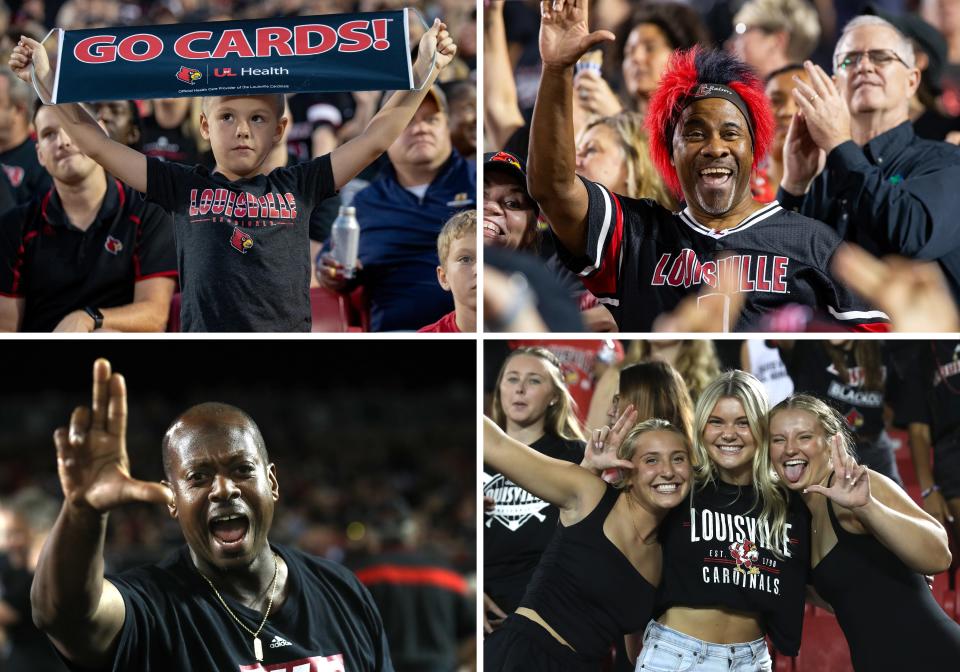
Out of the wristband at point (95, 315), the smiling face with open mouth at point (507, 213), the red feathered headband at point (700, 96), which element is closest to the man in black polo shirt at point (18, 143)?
the wristband at point (95, 315)

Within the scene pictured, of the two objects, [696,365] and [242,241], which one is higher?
[242,241]

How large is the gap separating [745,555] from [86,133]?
75.3 inches

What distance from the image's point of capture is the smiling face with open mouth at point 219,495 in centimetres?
258

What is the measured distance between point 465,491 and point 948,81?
161 centimetres

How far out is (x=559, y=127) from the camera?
2371 millimetres

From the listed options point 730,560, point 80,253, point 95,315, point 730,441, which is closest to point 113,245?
point 80,253

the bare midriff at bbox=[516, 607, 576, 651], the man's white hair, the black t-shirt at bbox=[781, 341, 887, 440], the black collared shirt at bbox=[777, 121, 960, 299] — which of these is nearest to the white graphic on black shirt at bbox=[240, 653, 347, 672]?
the bare midriff at bbox=[516, 607, 576, 651]

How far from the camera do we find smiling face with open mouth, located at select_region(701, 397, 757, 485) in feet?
8.55

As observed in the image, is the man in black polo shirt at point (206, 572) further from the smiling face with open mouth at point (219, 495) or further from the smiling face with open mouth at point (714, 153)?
the smiling face with open mouth at point (714, 153)

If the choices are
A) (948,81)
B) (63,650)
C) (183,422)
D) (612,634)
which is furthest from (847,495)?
(63,650)

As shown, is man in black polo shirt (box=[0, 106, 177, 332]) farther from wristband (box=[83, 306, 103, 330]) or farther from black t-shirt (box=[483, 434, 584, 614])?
black t-shirt (box=[483, 434, 584, 614])

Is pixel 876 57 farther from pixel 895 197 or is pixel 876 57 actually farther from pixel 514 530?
pixel 514 530

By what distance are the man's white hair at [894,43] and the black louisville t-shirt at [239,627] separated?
1.83m

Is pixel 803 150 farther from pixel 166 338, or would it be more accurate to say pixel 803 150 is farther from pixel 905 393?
pixel 166 338
